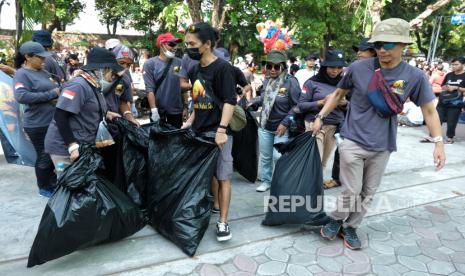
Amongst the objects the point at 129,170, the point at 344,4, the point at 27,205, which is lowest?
the point at 27,205

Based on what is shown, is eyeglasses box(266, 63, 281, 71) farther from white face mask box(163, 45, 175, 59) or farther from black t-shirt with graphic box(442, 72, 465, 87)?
black t-shirt with graphic box(442, 72, 465, 87)

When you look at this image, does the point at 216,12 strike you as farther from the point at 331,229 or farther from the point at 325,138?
the point at 331,229

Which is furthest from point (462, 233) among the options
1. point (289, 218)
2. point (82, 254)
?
point (82, 254)

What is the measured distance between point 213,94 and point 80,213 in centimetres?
128

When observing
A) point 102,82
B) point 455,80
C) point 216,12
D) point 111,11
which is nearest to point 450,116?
point 455,80

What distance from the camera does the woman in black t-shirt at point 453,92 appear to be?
23.5 feet

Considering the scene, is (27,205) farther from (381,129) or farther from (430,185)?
(430,185)

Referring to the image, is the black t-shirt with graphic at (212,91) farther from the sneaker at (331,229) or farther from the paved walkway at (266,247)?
the sneaker at (331,229)

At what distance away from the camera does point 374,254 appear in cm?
305

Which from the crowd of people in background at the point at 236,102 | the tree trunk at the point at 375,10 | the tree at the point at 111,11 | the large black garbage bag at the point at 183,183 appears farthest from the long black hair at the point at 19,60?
the tree at the point at 111,11

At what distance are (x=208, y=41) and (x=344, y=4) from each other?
1154cm

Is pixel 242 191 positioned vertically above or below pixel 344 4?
below

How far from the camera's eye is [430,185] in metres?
4.73

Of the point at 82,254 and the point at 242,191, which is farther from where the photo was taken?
the point at 242,191
